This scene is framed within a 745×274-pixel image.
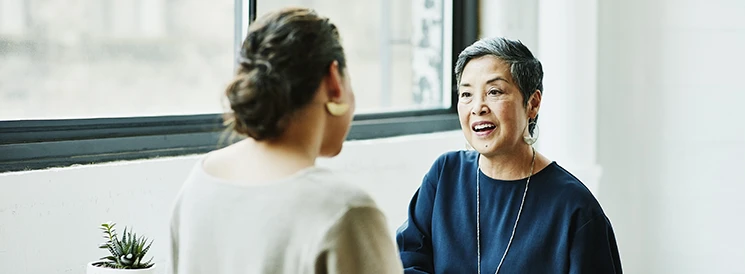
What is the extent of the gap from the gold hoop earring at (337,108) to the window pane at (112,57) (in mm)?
1294

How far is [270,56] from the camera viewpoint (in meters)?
1.18

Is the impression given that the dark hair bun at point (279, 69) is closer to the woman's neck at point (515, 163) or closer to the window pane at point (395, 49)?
the woman's neck at point (515, 163)

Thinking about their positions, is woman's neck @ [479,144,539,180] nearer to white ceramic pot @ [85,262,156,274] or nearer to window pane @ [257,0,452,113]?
white ceramic pot @ [85,262,156,274]

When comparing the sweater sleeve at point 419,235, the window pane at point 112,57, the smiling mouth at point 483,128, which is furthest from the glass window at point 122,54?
the smiling mouth at point 483,128

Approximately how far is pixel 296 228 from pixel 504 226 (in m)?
1.05

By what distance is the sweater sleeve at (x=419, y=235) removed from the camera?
2.14m

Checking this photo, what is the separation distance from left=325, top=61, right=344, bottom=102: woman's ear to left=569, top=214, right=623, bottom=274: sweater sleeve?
3.15 feet

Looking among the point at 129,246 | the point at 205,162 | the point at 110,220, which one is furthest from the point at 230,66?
the point at 205,162

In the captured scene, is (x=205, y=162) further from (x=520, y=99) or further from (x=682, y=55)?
(x=682, y=55)

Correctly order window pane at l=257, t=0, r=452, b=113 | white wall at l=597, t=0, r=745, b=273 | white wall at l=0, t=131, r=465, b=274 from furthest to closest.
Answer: white wall at l=597, t=0, r=745, b=273
window pane at l=257, t=0, r=452, b=113
white wall at l=0, t=131, r=465, b=274

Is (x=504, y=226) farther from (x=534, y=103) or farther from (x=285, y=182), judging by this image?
(x=285, y=182)

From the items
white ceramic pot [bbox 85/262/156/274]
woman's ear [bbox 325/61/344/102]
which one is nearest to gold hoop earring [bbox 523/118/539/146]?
white ceramic pot [bbox 85/262/156/274]

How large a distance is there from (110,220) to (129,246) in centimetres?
29

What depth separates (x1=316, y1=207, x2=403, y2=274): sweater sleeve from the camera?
112 centimetres
